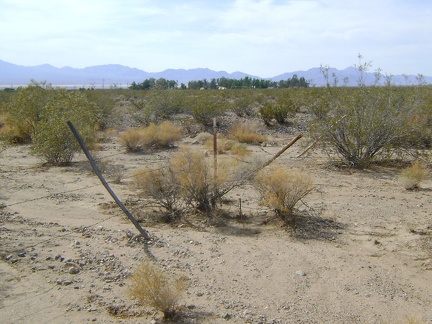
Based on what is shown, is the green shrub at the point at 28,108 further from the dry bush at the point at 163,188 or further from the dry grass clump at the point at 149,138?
the dry bush at the point at 163,188

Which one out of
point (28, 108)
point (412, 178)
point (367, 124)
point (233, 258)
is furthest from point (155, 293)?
point (28, 108)

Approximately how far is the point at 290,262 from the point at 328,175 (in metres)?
6.91

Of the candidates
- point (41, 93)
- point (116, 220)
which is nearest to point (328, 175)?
point (116, 220)

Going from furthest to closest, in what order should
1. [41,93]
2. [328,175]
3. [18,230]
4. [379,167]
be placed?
[41,93], [379,167], [328,175], [18,230]

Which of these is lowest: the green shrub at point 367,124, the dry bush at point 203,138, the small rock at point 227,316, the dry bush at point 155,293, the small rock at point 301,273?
the small rock at point 227,316

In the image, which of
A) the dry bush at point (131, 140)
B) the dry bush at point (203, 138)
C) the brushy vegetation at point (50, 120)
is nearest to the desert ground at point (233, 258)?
the brushy vegetation at point (50, 120)

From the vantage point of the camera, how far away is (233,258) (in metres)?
7.61

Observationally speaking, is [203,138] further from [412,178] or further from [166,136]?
[412,178]

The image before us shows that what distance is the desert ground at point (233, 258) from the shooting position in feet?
19.6

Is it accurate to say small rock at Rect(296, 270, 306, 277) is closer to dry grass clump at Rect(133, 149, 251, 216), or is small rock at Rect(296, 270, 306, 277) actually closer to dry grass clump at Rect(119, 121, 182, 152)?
dry grass clump at Rect(133, 149, 251, 216)

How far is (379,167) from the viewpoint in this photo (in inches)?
586

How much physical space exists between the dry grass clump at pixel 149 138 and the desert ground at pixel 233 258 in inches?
274

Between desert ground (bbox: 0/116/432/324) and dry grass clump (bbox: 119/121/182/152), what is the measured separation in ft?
22.9

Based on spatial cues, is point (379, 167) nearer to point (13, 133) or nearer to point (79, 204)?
point (79, 204)
